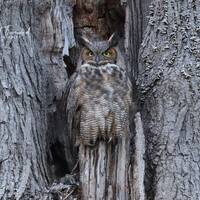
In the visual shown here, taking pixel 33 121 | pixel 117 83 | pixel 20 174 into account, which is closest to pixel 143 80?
pixel 117 83

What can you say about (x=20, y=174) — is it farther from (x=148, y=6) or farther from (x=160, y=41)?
(x=148, y=6)

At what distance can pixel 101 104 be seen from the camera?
348cm

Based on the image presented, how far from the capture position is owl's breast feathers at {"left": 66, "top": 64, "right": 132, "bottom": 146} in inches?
137

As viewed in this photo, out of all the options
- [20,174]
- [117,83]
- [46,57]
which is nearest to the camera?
[20,174]

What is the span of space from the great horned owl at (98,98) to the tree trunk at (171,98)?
0.15m

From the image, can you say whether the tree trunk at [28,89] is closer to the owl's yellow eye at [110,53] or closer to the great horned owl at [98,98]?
the great horned owl at [98,98]

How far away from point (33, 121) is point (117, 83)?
51cm

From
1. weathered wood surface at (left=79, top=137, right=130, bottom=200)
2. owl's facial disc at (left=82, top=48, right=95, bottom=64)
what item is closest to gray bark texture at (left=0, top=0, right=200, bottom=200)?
weathered wood surface at (left=79, top=137, right=130, bottom=200)

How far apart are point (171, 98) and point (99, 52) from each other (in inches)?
19.7

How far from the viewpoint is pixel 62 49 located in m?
3.91

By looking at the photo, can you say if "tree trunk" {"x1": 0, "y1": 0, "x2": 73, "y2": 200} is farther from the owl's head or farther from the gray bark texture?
the owl's head

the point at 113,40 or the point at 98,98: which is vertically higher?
the point at 113,40

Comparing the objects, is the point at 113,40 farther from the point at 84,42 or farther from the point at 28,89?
the point at 28,89

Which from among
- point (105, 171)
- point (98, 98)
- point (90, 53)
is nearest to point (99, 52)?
point (90, 53)
